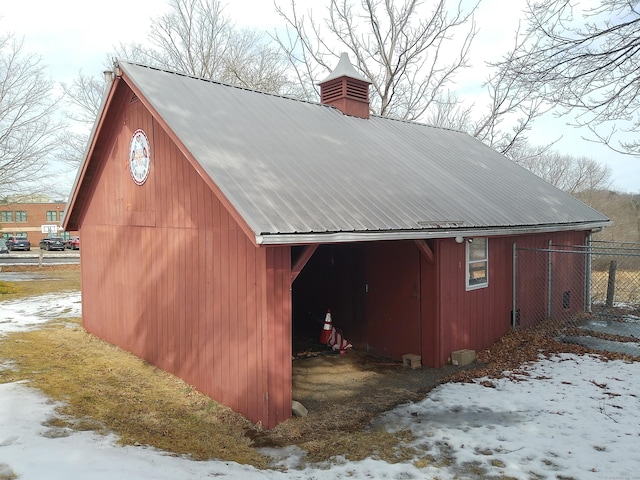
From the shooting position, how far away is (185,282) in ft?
25.4

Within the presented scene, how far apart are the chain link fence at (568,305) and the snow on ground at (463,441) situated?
9.18 feet

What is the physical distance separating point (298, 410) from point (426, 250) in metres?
3.58

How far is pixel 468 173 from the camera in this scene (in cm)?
1184

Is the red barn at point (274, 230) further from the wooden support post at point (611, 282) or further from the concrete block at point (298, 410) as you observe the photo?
the wooden support post at point (611, 282)

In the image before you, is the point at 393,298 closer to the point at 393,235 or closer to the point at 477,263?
the point at 477,263

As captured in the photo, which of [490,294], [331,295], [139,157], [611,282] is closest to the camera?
[139,157]

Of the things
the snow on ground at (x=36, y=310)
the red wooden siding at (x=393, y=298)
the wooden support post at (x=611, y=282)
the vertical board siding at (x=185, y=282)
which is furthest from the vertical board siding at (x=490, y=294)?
the snow on ground at (x=36, y=310)

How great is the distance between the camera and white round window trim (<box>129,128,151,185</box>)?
8789mm

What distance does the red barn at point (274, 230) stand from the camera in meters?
6.33

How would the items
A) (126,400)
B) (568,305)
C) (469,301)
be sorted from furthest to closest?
(568,305), (469,301), (126,400)

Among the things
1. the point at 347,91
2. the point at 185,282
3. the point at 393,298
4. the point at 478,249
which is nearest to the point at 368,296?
the point at 393,298

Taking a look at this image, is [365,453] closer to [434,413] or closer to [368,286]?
[434,413]

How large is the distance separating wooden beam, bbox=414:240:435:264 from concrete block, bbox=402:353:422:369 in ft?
5.96

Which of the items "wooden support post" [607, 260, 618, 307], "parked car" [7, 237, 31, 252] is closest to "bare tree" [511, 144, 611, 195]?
"wooden support post" [607, 260, 618, 307]
